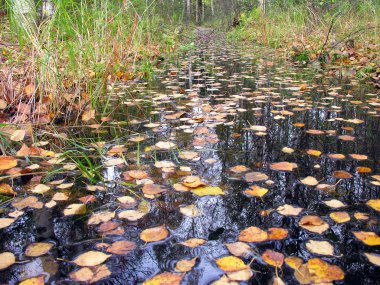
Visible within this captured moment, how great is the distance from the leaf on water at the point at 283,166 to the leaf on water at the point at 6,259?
1.22 metres

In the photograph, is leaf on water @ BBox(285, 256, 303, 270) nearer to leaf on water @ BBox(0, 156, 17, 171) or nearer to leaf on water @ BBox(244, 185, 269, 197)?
leaf on water @ BBox(244, 185, 269, 197)

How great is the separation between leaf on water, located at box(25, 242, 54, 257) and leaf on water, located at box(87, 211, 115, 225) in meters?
0.17

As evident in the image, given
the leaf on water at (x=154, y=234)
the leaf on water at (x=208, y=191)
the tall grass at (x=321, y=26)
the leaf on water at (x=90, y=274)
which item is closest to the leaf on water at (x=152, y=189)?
the leaf on water at (x=208, y=191)

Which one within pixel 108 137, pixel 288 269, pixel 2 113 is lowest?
pixel 288 269

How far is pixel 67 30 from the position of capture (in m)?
2.40

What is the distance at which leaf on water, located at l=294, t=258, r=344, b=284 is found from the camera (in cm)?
95

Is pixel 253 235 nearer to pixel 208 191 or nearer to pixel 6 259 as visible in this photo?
pixel 208 191

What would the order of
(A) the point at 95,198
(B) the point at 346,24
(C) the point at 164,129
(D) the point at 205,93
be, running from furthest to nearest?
(B) the point at 346,24
(D) the point at 205,93
(C) the point at 164,129
(A) the point at 95,198

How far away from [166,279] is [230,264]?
0.68ft

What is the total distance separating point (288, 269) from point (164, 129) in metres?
1.53

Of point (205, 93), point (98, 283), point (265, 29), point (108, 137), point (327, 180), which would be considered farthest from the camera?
point (265, 29)

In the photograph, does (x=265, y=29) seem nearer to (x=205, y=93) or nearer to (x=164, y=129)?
(x=205, y=93)

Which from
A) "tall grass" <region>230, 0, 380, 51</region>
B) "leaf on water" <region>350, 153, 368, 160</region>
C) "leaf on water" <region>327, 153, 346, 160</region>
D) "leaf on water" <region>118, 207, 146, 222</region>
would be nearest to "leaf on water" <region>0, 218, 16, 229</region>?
"leaf on water" <region>118, 207, 146, 222</region>

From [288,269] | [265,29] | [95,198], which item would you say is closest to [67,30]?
[95,198]
